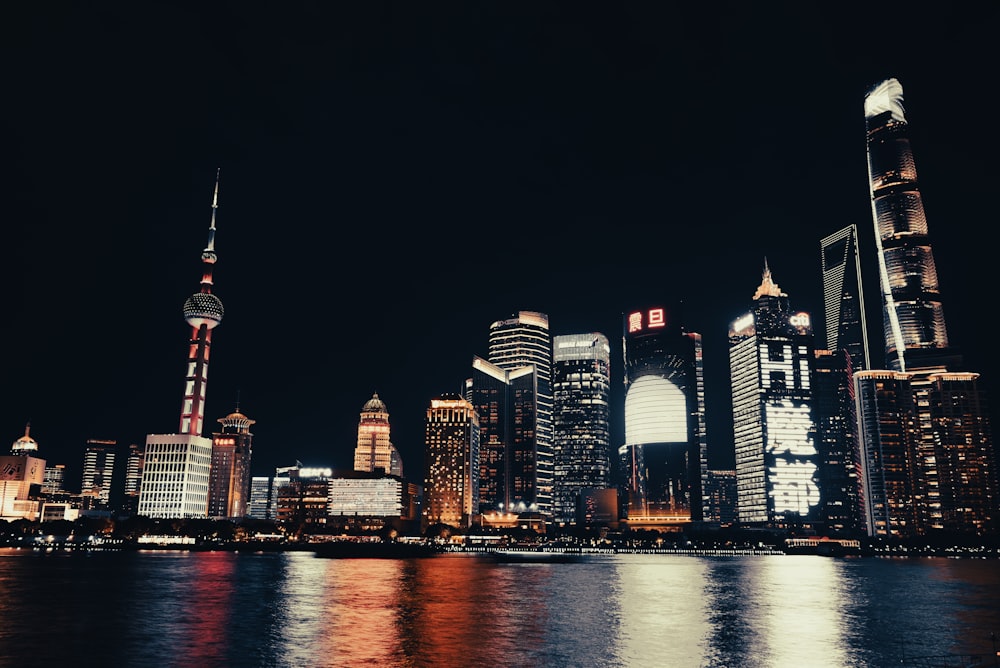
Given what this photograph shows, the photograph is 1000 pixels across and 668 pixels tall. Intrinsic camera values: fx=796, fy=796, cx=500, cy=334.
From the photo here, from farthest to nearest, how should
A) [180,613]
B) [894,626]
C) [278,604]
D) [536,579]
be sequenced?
[536,579] → [278,604] → [180,613] → [894,626]

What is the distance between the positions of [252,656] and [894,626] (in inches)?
2085

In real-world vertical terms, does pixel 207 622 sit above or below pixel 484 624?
below

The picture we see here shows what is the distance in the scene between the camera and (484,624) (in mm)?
66625

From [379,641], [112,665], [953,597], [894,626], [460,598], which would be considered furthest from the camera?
[953,597]

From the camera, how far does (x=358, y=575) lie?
138 m

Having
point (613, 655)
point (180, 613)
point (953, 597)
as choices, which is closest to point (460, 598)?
point (180, 613)

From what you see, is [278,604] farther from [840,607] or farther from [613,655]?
[840,607]

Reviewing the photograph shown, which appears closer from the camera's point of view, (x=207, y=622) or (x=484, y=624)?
(x=484, y=624)

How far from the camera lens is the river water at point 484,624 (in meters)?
50.4

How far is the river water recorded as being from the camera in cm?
5041

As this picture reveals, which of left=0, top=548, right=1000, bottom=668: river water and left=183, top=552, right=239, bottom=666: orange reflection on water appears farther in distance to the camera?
left=183, top=552, right=239, bottom=666: orange reflection on water

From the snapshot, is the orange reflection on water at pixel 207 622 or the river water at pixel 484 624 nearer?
the river water at pixel 484 624

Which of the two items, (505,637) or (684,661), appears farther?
(505,637)

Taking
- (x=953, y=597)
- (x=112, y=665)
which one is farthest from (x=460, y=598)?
(x=953, y=597)
